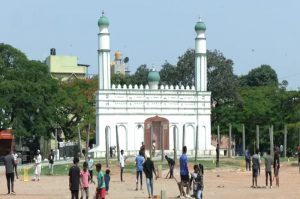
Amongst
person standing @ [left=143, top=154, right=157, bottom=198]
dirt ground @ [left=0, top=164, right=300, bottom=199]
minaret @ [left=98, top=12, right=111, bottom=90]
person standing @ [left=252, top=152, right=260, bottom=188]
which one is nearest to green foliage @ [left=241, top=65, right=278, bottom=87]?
minaret @ [left=98, top=12, right=111, bottom=90]

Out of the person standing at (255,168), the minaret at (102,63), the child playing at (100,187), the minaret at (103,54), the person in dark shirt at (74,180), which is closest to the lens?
the person in dark shirt at (74,180)

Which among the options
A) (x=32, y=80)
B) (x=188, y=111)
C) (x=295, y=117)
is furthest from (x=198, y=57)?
(x=32, y=80)

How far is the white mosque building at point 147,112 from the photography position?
69.5 meters

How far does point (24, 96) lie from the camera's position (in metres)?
65.4

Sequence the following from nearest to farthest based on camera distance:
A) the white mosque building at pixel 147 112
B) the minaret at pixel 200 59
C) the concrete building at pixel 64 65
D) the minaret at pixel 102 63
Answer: the minaret at pixel 102 63 < the white mosque building at pixel 147 112 < the minaret at pixel 200 59 < the concrete building at pixel 64 65

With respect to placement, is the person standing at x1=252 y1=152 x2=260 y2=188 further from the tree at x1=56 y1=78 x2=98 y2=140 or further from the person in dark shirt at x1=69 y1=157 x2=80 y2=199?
the tree at x1=56 y1=78 x2=98 y2=140

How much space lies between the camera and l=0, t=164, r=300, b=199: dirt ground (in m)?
30.2

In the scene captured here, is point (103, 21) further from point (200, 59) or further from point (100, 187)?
point (100, 187)

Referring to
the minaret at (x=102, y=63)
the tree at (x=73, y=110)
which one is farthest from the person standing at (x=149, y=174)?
the tree at (x=73, y=110)

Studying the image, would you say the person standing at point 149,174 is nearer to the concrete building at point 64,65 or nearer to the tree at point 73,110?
the tree at point 73,110

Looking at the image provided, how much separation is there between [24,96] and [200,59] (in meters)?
17.5

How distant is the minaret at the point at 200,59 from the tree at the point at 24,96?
43.5ft

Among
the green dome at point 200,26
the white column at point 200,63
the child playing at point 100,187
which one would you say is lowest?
the child playing at point 100,187

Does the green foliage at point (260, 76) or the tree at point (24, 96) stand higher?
the green foliage at point (260, 76)
